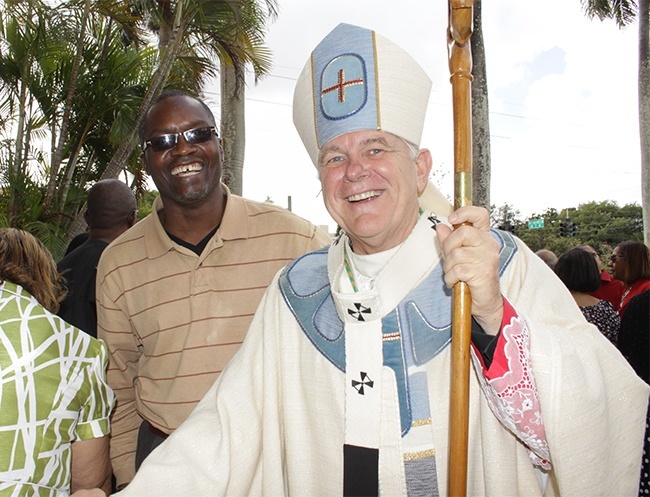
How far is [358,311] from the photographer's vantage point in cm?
197

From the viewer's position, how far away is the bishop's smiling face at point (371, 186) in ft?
6.51

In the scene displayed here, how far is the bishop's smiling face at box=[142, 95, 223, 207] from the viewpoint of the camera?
2896mm

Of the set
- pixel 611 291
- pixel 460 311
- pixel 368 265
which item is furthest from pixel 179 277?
pixel 611 291

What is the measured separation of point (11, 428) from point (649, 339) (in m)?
2.87

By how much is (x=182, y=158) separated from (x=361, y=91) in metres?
1.14

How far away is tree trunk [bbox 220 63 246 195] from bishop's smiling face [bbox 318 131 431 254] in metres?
6.79

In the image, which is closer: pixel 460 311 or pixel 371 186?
pixel 460 311

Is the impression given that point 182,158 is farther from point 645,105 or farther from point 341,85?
point 645,105

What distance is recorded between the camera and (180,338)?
110 inches

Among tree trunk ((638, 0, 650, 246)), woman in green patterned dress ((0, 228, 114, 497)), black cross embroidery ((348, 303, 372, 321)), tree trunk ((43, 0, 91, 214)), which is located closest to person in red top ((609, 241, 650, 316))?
black cross embroidery ((348, 303, 372, 321))

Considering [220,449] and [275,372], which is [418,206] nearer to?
[275,372]

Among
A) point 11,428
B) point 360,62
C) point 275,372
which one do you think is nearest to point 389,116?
point 360,62

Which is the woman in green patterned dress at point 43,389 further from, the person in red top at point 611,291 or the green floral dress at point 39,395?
the person in red top at point 611,291

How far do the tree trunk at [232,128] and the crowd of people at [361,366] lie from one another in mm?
6277
